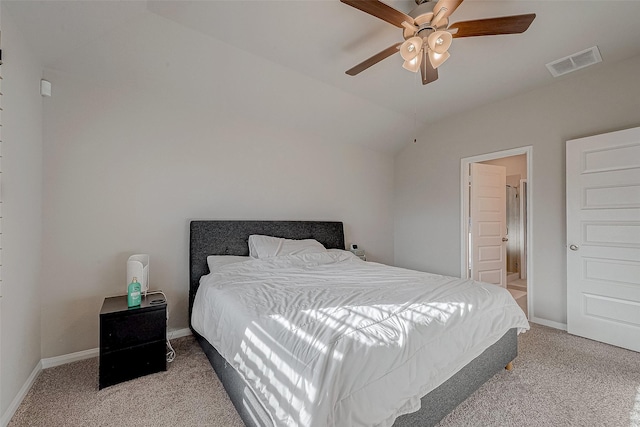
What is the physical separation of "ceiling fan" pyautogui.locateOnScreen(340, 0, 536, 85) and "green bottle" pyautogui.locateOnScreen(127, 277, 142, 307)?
2.49 meters

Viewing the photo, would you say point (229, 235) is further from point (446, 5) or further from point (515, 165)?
point (515, 165)

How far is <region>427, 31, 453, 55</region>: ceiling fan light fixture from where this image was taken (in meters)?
1.81

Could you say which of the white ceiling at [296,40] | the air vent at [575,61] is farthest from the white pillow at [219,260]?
the air vent at [575,61]

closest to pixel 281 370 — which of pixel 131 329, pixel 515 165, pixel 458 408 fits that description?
pixel 458 408

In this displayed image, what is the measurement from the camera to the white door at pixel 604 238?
2559mm

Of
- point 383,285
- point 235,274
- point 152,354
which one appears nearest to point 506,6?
point 383,285

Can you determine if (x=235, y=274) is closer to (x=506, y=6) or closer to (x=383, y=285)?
(x=383, y=285)

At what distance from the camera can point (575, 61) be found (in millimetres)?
2668

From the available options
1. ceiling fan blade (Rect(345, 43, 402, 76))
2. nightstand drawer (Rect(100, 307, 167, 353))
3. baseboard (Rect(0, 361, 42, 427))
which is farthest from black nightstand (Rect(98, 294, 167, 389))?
ceiling fan blade (Rect(345, 43, 402, 76))

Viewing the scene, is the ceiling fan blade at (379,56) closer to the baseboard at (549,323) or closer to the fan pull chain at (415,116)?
the fan pull chain at (415,116)

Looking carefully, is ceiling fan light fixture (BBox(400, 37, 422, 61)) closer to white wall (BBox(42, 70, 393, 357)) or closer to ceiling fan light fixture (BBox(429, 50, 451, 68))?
ceiling fan light fixture (BBox(429, 50, 451, 68))

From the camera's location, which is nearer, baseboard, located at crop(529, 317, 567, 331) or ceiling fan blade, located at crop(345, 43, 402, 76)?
ceiling fan blade, located at crop(345, 43, 402, 76)

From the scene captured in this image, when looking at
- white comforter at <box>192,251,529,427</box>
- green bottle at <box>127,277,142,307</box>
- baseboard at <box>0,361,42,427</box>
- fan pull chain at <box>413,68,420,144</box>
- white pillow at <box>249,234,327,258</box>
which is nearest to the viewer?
white comforter at <box>192,251,529,427</box>

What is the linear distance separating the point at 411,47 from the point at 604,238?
268 cm
